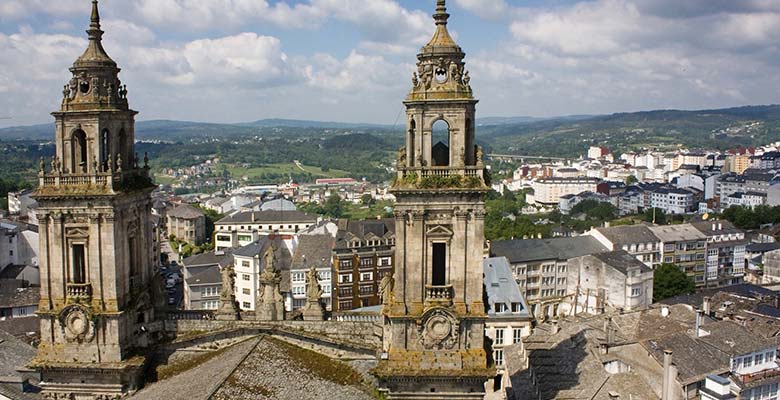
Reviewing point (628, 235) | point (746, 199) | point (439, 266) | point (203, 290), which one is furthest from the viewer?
point (746, 199)

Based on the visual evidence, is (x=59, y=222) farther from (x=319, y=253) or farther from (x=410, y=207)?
(x=319, y=253)

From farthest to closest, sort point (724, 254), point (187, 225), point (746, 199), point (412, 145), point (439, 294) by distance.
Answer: point (746, 199) → point (187, 225) → point (724, 254) → point (412, 145) → point (439, 294)

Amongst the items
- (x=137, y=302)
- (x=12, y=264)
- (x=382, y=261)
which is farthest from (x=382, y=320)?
(x=12, y=264)

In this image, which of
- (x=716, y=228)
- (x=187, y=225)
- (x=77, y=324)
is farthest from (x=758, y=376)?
(x=187, y=225)

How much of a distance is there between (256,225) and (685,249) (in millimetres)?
73129

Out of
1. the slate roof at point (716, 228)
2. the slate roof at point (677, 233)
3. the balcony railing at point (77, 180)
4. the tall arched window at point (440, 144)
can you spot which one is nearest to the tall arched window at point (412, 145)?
the tall arched window at point (440, 144)

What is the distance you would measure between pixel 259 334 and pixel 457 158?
1272cm

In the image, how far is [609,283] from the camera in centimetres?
8919

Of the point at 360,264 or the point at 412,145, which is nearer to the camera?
the point at 412,145

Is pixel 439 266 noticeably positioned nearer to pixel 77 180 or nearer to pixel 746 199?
pixel 77 180

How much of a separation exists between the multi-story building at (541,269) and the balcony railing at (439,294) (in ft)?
203

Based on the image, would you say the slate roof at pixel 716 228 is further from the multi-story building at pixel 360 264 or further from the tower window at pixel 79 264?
the tower window at pixel 79 264

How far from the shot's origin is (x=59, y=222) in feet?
109

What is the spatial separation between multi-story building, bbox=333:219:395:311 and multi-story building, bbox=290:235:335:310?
0.94 meters
